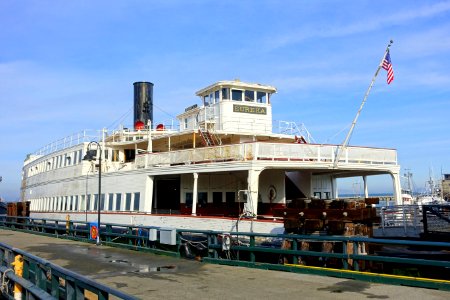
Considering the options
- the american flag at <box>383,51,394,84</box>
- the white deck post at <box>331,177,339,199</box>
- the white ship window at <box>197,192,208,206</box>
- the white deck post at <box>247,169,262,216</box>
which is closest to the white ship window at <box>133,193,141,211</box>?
the white ship window at <box>197,192,208,206</box>

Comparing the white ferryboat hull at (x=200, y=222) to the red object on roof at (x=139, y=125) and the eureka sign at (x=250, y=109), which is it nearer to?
the red object on roof at (x=139, y=125)

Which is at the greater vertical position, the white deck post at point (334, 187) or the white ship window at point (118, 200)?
the white deck post at point (334, 187)

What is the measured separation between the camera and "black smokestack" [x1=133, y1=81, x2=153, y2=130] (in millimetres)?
31344

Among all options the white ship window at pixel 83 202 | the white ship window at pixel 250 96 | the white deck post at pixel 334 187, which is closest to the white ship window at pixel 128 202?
the white ship window at pixel 83 202

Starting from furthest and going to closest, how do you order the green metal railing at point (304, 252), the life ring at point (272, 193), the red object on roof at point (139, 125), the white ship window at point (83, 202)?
the red object on roof at point (139, 125), the white ship window at point (83, 202), the life ring at point (272, 193), the green metal railing at point (304, 252)

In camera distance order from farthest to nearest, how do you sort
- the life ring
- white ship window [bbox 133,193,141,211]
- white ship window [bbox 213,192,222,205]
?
white ship window [bbox 133,193,141,211] → white ship window [bbox 213,192,222,205] → the life ring

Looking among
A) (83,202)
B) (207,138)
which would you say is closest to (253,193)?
(207,138)

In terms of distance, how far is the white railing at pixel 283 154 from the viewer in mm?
16375

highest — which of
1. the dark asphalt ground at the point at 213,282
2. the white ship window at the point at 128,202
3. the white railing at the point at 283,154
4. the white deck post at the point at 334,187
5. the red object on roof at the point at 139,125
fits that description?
the red object on roof at the point at 139,125

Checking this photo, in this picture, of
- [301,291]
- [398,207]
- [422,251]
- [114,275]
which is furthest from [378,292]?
[398,207]

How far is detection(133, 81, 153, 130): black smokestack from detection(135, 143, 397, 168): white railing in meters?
12.3

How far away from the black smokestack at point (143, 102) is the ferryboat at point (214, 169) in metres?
0.09

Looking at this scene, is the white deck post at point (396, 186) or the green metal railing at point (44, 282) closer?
the green metal railing at point (44, 282)

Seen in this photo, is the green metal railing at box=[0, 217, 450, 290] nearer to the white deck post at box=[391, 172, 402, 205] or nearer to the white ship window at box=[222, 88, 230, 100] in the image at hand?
the white deck post at box=[391, 172, 402, 205]
